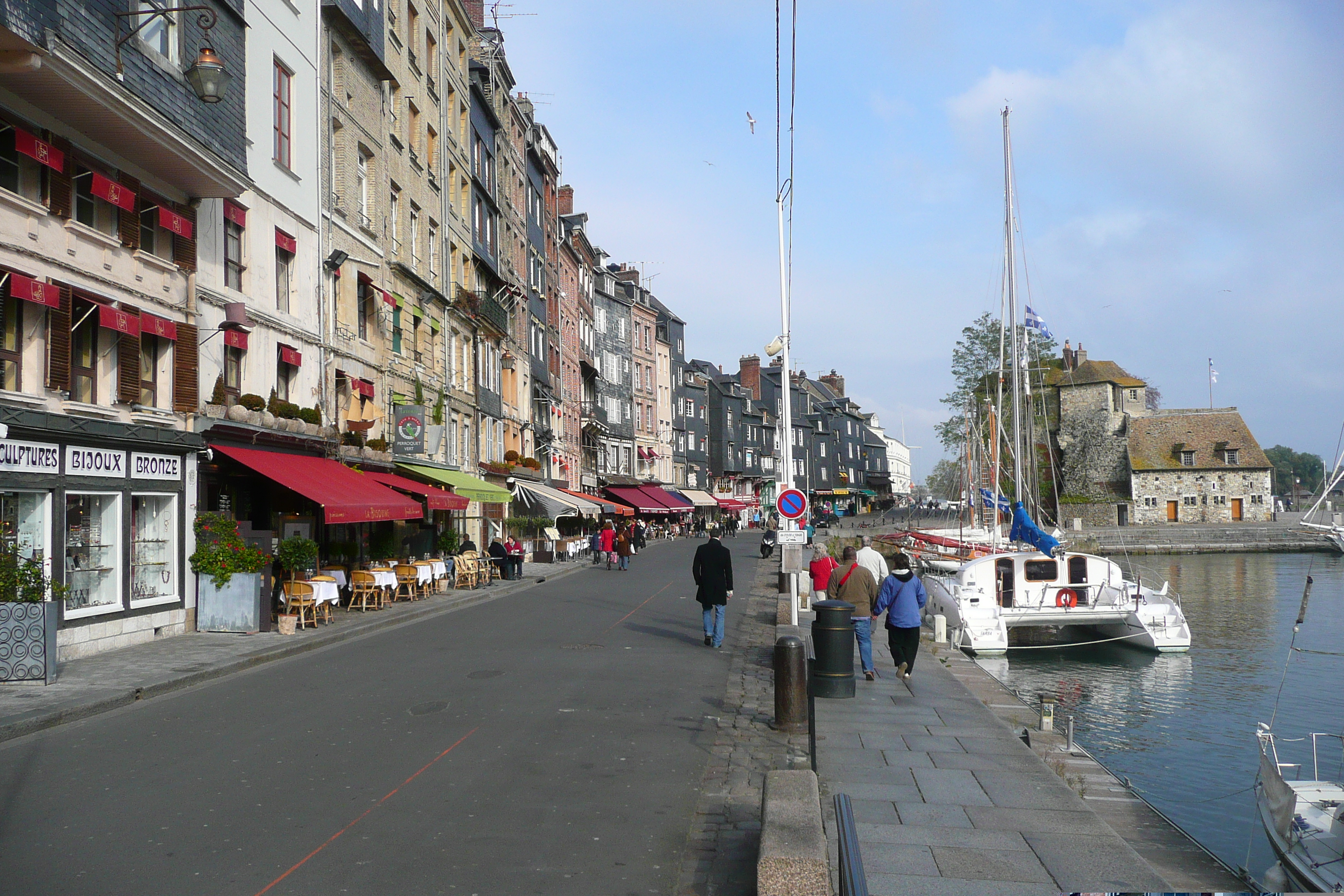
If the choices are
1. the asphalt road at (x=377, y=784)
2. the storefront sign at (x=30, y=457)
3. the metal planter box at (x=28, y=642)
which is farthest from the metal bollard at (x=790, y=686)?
the storefront sign at (x=30, y=457)

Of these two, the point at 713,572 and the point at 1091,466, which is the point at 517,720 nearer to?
the point at 713,572

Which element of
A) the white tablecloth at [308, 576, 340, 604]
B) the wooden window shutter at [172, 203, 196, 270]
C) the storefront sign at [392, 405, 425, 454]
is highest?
the wooden window shutter at [172, 203, 196, 270]

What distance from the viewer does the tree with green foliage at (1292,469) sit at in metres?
144

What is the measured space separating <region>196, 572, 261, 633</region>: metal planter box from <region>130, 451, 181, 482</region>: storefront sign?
1.75 metres

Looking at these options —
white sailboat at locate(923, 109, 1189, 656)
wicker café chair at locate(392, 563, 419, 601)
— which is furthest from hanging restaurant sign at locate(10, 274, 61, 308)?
white sailboat at locate(923, 109, 1189, 656)

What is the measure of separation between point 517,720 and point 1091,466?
70.7 metres

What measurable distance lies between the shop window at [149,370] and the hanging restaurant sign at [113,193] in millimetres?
1969

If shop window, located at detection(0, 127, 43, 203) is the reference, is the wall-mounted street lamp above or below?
above

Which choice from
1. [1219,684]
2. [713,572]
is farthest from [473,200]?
[1219,684]

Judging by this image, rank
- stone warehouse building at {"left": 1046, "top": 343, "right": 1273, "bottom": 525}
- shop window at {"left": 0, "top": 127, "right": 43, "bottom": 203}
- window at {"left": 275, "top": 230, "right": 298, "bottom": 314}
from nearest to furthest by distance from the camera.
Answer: shop window at {"left": 0, "top": 127, "right": 43, "bottom": 203} → window at {"left": 275, "top": 230, "right": 298, "bottom": 314} → stone warehouse building at {"left": 1046, "top": 343, "right": 1273, "bottom": 525}

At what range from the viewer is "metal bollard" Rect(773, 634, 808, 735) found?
9266 mm

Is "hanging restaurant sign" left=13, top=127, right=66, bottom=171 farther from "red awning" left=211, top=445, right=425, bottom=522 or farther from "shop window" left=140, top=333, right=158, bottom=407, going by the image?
"red awning" left=211, top=445, right=425, bottom=522

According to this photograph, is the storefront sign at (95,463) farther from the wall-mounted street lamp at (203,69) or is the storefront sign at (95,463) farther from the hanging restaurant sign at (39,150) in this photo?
the wall-mounted street lamp at (203,69)

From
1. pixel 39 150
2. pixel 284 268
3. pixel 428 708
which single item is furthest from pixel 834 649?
pixel 284 268
